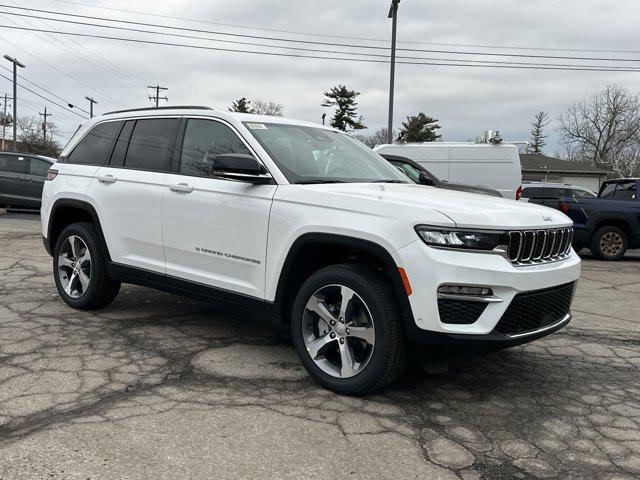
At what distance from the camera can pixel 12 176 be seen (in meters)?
15.9

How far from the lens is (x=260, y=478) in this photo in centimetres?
264

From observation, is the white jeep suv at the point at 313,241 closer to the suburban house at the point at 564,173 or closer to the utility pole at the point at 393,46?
the utility pole at the point at 393,46

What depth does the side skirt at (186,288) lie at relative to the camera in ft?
13.4

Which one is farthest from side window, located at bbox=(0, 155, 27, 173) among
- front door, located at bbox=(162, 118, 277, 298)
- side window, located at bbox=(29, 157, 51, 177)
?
front door, located at bbox=(162, 118, 277, 298)

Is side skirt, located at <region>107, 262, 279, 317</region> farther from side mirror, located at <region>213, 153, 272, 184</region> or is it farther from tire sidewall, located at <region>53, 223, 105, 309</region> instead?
side mirror, located at <region>213, 153, 272, 184</region>

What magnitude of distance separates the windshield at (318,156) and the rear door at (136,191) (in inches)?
36.3

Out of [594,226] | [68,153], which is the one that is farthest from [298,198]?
[594,226]

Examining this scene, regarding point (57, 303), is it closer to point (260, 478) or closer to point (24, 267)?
point (24, 267)

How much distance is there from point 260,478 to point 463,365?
216 centimetres

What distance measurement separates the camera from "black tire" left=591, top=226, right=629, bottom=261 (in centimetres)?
1175

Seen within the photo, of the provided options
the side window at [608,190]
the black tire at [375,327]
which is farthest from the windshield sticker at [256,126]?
the side window at [608,190]

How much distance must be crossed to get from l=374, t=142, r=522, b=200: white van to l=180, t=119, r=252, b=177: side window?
29.4ft

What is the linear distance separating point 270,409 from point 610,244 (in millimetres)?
10393

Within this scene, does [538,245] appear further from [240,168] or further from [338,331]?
[240,168]
